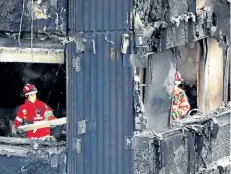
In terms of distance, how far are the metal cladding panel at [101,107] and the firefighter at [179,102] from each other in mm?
1805

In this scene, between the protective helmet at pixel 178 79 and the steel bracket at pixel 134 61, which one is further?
the protective helmet at pixel 178 79

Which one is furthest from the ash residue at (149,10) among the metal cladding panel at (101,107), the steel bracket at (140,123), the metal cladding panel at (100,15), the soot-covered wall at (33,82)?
the soot-covered wall at (33,82)

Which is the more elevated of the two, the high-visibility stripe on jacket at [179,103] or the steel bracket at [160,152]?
the high-visibility stripe on jacket at [179,103]

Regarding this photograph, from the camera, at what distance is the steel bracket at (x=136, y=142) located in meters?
10.6

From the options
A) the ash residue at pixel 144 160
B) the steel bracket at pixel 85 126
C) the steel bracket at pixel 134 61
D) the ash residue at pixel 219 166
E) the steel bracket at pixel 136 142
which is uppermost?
the steel bracket at pixel 134 61

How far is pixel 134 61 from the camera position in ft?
34.2

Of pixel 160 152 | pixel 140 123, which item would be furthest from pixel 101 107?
pixel 160 152

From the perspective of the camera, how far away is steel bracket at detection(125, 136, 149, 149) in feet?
34.7

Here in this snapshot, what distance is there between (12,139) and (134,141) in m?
1.57

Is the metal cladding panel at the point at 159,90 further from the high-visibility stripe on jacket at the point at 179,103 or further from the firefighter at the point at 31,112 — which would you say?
the firefighter at the point at 31,112

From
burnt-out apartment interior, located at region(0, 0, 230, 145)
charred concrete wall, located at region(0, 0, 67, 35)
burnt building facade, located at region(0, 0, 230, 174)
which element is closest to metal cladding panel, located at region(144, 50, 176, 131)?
burnt building facade, located at region(0, 0, 230, 174)

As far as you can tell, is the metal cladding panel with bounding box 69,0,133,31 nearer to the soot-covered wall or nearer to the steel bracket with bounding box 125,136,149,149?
the steel bracket with bounding box 125,136,149,149

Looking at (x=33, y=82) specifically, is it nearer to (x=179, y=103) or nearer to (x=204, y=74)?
(x=179, y=103)

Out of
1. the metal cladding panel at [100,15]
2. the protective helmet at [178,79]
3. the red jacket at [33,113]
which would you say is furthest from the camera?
the protective helmet at [178,79]
